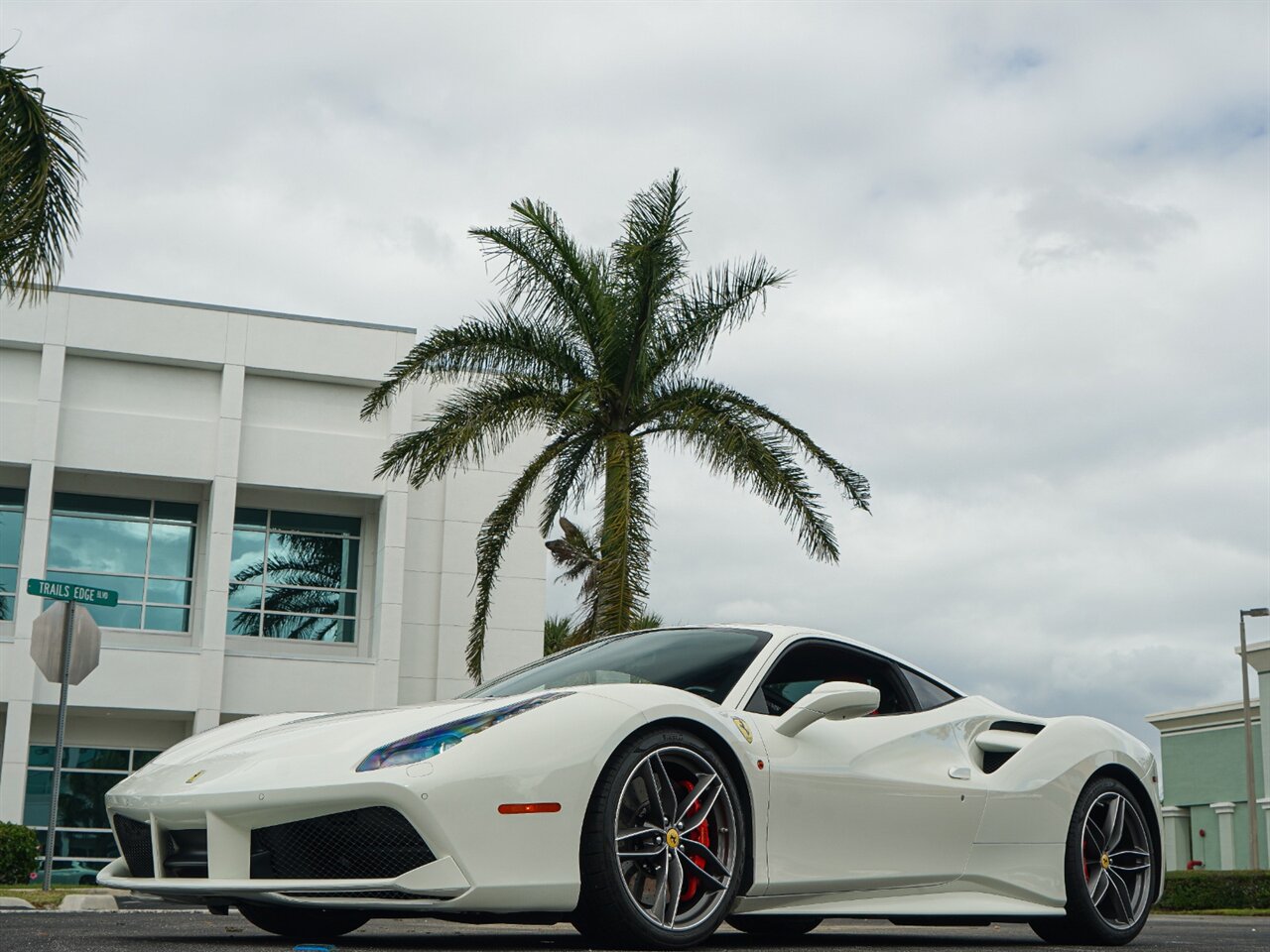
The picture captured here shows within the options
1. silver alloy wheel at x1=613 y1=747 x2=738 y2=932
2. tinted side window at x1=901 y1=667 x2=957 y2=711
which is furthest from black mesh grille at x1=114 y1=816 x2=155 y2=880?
tinted side window at x1=901 y1=667 x2=957 y2=711

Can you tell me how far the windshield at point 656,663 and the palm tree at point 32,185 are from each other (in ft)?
31.3

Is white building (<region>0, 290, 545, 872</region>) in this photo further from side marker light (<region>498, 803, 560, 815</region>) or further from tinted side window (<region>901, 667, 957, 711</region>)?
side marker light (<region>498, 803, 560, 815</region>)

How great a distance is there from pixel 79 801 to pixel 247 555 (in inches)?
214

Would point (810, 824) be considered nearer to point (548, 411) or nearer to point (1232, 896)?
point (548, 411)

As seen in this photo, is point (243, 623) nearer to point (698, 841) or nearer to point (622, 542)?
point (622, 542)

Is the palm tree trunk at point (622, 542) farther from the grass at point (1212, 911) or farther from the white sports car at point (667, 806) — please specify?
the grass at point (1212, 911)

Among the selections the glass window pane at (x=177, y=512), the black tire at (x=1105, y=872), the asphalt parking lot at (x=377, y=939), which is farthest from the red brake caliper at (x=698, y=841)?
the glass window pane at (x=177, y=512)

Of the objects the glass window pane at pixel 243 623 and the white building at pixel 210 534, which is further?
the glass window pane at pixel 243 623

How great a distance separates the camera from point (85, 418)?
1135 inches

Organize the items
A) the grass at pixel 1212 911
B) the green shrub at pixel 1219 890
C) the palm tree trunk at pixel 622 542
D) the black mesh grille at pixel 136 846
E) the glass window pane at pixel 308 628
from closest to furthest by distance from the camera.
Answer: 1. the black mesh grille at pixel 136 846
2. the palm tree trunk at pixel 622 542
3. the grass at pixel 1212 911
4. the green shrub at pixel 1219 890
5. the glass window pane at pixel 308 628

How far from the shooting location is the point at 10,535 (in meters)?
29.1

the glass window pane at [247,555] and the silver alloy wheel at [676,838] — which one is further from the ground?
the glass window pane at [247,555]

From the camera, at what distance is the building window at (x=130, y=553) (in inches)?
1158

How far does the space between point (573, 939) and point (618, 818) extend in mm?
862
